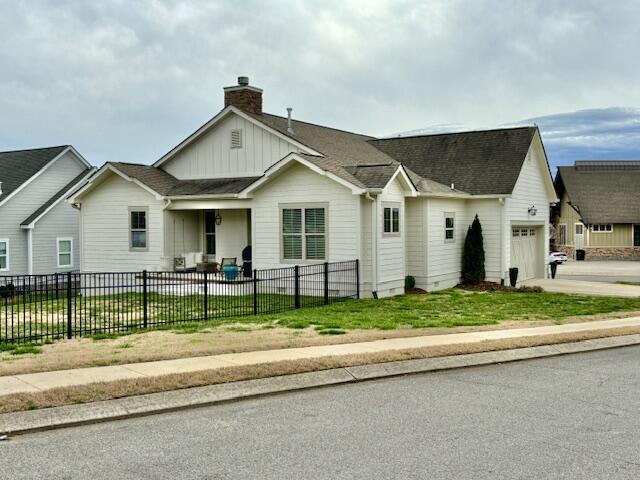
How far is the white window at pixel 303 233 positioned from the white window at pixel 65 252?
15.5 m

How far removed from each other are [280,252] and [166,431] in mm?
15835

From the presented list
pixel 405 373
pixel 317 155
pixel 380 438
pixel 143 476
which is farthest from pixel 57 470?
pixel 317 155

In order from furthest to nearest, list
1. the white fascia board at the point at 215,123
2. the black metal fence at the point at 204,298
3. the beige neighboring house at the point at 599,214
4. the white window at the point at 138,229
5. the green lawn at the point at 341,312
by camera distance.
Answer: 1. the beige neighboring house at the point at 599,214
2. the white window at the point at 138,229
3. the white fascia board at the point at 215,123
4. the black metal fence at the point at 204,298
5. the green lawn at the point at 341,312

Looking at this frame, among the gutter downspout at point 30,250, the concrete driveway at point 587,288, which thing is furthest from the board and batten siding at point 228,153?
the concrete driveway at point 587,288

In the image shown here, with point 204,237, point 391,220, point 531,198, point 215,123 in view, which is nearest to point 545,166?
point 531,198

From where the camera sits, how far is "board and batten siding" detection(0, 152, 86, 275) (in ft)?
107

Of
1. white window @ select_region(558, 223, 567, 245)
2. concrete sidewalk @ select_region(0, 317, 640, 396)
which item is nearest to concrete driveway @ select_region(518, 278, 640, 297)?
concrete sidewalk @ select_region(0, 317, 640, 396)

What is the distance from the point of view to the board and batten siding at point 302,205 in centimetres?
2247

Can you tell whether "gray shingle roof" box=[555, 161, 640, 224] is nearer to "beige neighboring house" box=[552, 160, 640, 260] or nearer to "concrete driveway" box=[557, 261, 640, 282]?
"beige neighboring house" box=[552, 160, 640, 260]

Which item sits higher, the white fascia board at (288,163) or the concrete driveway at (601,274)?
the white fascia board at (288,163)

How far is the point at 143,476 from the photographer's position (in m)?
6.38

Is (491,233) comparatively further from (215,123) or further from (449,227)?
(215,123)

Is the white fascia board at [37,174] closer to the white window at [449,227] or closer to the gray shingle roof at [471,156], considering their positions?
the gray shingle roof at [471,156]

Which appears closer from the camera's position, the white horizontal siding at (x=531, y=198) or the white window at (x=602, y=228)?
the white horizontal siding at (x=531, y=198)
